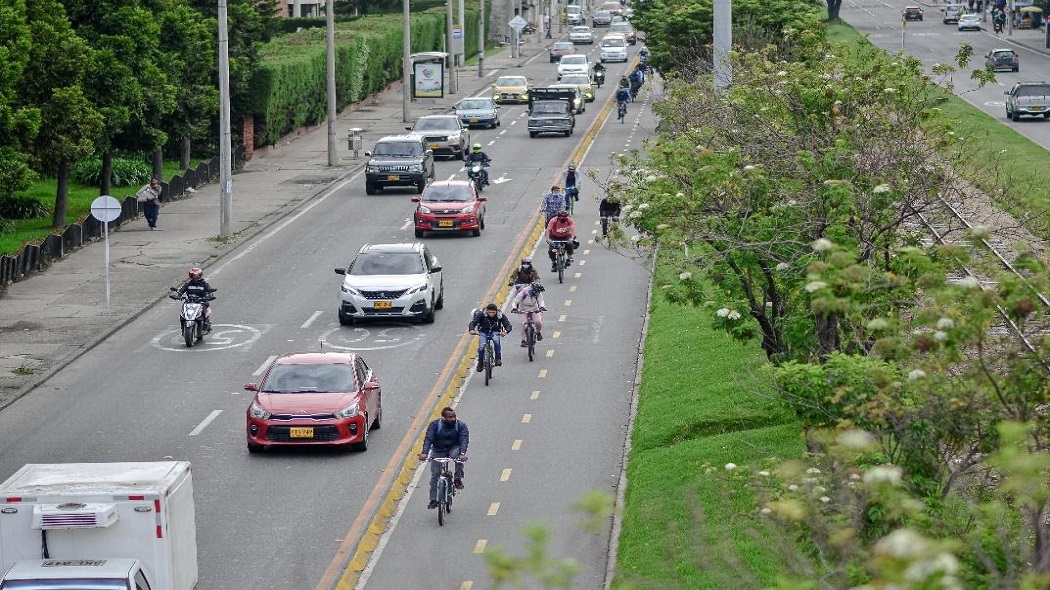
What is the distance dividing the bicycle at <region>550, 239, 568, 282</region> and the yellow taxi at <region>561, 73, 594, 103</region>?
4394 centimetres

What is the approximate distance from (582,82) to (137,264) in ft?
145

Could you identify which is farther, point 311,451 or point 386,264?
point 386,264

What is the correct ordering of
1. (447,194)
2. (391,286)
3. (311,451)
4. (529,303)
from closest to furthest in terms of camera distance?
(311,451)
(529,303)
(391,286)
(447,194)

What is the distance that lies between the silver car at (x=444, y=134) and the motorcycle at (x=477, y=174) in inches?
324

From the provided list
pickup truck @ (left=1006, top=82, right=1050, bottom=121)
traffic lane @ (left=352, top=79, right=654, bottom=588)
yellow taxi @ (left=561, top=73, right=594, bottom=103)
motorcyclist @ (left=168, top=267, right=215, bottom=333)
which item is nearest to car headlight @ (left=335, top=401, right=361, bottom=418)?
traffic lane @ (left=352, top=79, right=654, bottom=588)

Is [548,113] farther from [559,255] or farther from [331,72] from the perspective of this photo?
[559,255]

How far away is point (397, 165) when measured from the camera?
2087 inches

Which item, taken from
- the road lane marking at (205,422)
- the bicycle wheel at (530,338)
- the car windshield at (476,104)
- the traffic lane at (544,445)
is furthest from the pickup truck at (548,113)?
the road lane marking at (205,422)

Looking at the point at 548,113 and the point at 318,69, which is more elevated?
the point at 318,69

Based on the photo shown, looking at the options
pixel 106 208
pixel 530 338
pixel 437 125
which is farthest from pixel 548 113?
pixel 530 338

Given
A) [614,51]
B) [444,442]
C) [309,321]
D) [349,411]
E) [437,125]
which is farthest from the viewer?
[614,51]

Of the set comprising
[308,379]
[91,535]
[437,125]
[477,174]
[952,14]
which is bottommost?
[308,379]

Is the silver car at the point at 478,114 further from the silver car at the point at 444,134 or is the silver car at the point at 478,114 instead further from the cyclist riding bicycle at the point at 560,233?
the cyclist riding bicycle at the point at 560,233

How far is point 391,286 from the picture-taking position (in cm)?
3331
